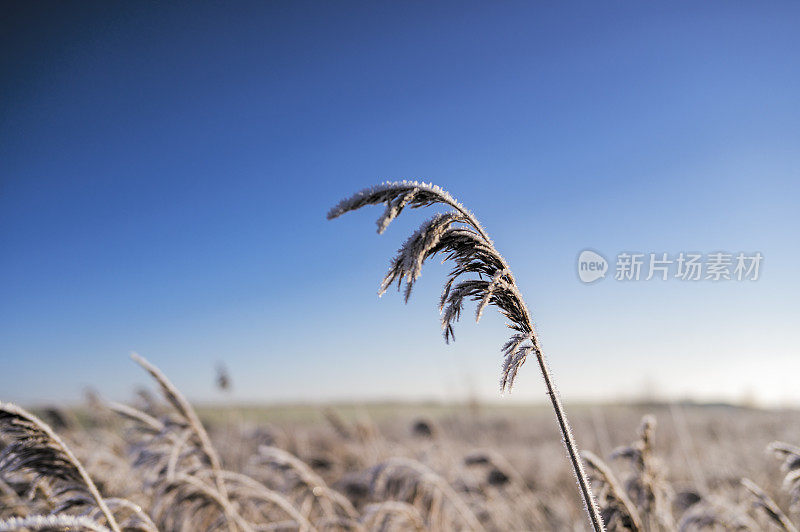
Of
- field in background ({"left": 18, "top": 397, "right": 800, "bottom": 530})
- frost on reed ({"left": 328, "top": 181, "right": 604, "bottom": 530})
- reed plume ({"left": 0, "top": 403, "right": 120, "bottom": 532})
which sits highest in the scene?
frost on reed ({"left": 328, "top": 181, "right": 604, "bottom": 530})

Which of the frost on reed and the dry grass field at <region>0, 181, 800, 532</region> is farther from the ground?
the frost on reed

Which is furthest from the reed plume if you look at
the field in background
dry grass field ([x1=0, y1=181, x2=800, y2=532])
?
the field in background

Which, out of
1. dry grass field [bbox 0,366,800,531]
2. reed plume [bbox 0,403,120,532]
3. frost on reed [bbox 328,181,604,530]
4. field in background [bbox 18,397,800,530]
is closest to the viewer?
frost on reed [bbox 328,181,604,530]

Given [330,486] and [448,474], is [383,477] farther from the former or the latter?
[448,474]

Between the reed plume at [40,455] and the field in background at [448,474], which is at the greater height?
the reed plume at [40,455]

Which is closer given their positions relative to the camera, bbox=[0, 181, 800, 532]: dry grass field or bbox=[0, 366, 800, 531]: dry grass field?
bbox=[0, 181, 800, 532]: dry grass field

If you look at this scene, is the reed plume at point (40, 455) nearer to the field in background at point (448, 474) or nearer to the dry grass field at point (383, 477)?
the dry grass field at point (383, 477)

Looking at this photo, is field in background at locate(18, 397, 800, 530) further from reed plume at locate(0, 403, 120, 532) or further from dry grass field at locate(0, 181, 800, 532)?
reed plume at locate(0, 403, 120, 532)

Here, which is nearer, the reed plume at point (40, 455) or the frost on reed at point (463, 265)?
the frost on reed at point (463, 265)

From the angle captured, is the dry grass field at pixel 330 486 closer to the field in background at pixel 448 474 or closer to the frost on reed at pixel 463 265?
the field in background at pixel 448 474

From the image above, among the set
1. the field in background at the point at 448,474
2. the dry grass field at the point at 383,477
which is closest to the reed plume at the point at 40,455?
the dry grass field at the point at 383,477

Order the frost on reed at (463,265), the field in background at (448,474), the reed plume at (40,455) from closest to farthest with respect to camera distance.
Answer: the frost on reed at (463,265) < the reed plume at (40,455) < the field in background at (448,474)

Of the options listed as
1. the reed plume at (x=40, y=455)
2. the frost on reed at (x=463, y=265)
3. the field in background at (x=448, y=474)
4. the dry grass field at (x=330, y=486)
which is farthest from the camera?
the field in background at (x=448, y=474)

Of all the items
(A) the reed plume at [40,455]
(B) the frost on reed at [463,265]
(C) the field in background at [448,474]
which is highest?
(B) the frost on reed at [463,265]
